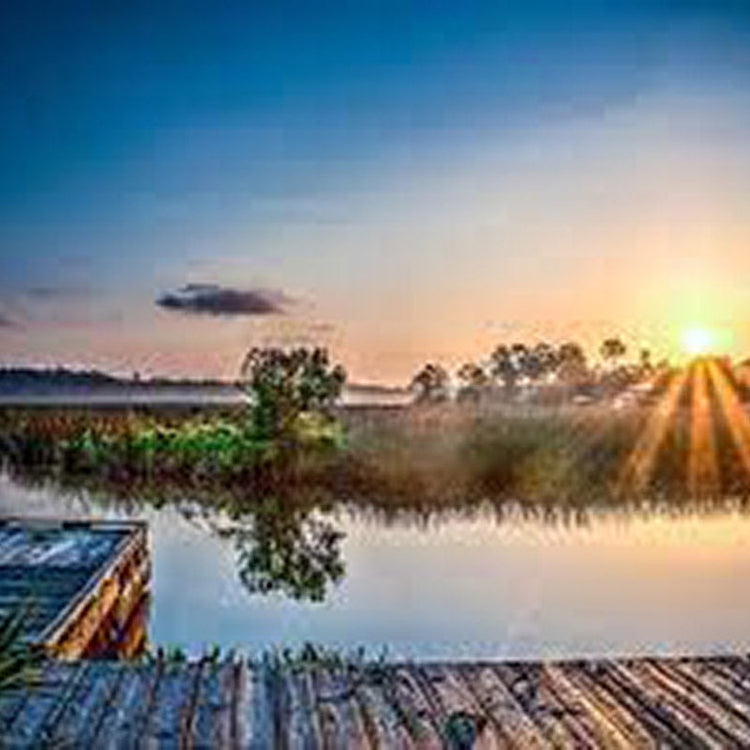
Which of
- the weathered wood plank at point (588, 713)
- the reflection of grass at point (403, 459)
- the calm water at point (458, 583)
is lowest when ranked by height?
the calm water at point (458, 583)

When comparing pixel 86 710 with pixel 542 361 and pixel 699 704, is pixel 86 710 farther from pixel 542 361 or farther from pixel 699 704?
pixel 542 361

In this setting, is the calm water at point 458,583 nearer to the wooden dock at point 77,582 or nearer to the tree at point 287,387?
the wooden dock at point 77,582

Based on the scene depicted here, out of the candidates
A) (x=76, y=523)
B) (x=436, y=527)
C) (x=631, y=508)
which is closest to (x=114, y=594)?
(x=76, y=523)

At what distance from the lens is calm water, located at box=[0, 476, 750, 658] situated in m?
11.9

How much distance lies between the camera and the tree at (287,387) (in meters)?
26.3

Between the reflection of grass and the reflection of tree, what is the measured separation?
2049mm

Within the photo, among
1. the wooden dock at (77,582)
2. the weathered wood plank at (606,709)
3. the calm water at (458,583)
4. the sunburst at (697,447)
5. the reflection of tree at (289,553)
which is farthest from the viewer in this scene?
the sunburst at (697,447)

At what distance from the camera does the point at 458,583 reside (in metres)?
14.1

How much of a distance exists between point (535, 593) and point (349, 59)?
701cm

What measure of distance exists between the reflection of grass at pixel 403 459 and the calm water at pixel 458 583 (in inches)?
101

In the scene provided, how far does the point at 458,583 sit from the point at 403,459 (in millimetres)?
10836

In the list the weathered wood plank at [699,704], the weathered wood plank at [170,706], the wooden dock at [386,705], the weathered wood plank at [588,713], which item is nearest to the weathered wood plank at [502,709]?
the wooden dock at [386,705]

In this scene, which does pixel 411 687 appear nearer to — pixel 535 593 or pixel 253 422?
pixel 535 593

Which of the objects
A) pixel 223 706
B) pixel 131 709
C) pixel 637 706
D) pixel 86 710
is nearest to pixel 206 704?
pixel 223 706
